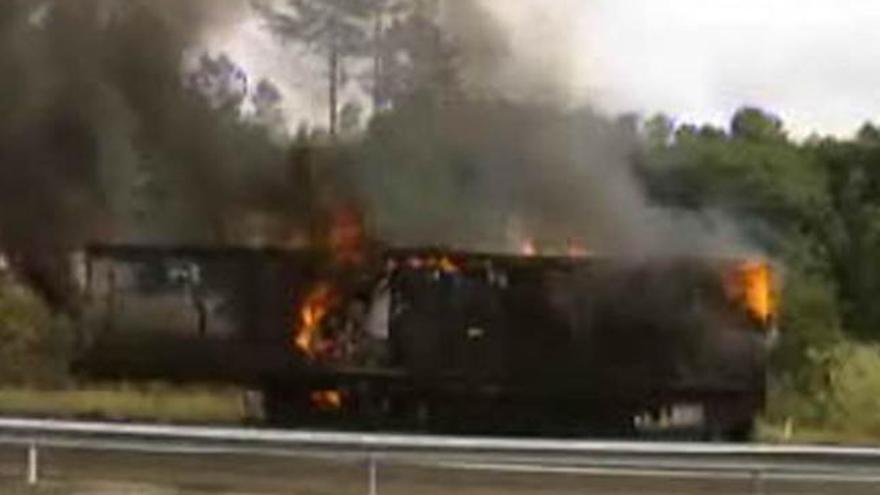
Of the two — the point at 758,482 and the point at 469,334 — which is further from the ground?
the point at 469,334

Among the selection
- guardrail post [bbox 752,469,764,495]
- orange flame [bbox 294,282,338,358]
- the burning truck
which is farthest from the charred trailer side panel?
guardrail post [bbox 752,469,764,495]

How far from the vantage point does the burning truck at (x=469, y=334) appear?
19531 mm

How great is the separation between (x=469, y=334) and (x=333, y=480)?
563cm

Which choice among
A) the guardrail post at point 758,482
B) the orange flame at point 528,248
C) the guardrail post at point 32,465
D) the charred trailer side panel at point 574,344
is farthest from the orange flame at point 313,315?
the guardrail post at point 758,482

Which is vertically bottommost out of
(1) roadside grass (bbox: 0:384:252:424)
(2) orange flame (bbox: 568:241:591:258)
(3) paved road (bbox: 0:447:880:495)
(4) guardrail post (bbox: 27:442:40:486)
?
(1) roadside grass (bbox: 0:384:252:424)

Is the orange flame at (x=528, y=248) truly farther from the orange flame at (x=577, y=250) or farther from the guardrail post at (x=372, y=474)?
the guardrail post at (x=372, y=474)

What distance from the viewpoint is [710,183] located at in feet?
80.2

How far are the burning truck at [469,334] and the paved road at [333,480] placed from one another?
5.04m

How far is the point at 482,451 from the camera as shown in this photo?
43.9 ft

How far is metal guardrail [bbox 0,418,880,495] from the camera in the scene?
13.2 meters

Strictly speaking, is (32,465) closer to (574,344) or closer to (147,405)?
(574,344)

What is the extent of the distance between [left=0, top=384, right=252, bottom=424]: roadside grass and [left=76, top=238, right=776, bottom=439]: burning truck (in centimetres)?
84

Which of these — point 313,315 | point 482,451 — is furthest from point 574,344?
point 482,451

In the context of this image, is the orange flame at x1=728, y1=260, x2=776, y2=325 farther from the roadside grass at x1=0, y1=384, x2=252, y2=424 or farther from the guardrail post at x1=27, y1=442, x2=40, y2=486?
the guardrail post at x1=27, y1=442, x2=40, y2=486
